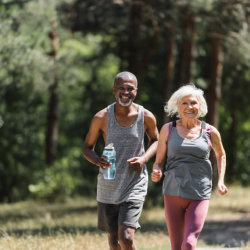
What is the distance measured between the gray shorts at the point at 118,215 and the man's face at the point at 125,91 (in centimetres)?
94

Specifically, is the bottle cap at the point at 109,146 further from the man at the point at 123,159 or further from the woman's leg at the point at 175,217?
the woman's leg at the point at 175,217

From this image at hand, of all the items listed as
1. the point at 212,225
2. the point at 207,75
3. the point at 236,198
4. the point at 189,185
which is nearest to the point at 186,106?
the point at 189,185

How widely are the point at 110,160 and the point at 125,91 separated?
0.68 metres

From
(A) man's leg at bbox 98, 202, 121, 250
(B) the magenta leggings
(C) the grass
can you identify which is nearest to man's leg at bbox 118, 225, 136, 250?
(A) man's leg at bbox 98, 202, 121, 250

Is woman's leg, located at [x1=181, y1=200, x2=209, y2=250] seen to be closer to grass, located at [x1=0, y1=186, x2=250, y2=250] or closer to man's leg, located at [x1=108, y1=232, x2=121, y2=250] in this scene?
man's leg, located at [x1=108, y1=232, x2=121, y2=250]

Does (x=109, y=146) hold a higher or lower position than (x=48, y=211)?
higher

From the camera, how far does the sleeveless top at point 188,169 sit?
17.9ft

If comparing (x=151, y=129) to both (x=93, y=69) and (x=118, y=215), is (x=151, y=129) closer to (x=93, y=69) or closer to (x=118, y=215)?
(x=118, y=215)

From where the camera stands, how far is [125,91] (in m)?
5.83

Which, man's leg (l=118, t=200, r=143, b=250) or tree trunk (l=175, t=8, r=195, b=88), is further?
tree trunk (l=175, t=8, r=195, b=88)

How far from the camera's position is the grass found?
26.2 ft

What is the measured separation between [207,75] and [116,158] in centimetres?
2200

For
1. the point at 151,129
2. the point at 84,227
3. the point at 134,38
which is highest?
the point at 134,38

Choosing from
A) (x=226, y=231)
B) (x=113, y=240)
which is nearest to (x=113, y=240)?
(x=113, y=240)
